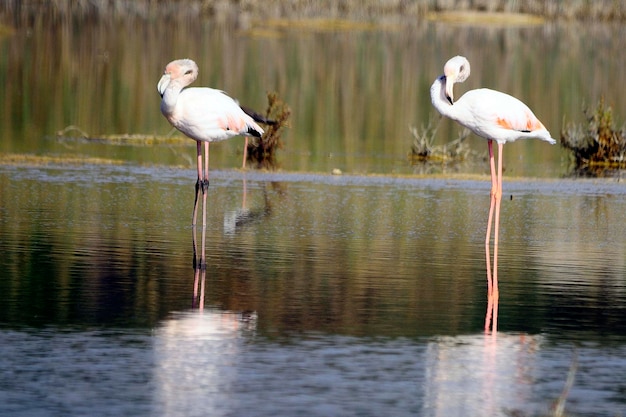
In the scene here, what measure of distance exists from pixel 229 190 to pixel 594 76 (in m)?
27.8

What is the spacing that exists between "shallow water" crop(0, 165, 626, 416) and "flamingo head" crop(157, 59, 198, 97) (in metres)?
1.24

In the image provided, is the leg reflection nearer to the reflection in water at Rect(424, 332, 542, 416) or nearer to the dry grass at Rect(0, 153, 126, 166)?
the reflection in water at Rect(424, 332, 542, 416)

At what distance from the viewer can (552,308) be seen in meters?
9.88

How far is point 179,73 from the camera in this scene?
44.0ft

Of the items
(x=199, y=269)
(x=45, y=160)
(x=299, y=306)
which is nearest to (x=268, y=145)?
(x=45, y=160)

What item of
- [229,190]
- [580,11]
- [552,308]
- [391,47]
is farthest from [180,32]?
[552,308]

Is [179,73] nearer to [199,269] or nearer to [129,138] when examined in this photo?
[199,269]

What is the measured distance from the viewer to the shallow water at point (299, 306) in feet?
24.3

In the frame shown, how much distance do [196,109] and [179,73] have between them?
452mm

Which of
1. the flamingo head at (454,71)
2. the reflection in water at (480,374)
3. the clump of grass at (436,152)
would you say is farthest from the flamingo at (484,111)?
the clump of grass at (436,152)

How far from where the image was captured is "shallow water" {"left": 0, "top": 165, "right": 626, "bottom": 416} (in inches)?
291

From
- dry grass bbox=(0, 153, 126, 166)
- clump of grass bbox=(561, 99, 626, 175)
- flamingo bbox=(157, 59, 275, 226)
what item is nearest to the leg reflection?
flamingo bbox=(157, 59, 275, 226)

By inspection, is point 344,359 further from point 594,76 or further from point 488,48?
point 488,48

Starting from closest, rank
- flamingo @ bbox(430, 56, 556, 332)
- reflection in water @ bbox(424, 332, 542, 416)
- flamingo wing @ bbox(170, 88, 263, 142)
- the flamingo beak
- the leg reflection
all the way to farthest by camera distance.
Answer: reflection in water @ bbox(424, 332, 542, 416) < the leg reflection < flamingo @ bbox(430, 56, 556, 332) < the flamingo beak < flamingo wing @ bbox(170, 88, 263, 142)
